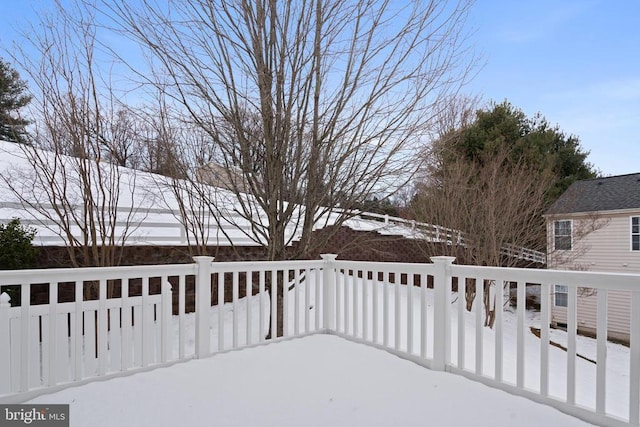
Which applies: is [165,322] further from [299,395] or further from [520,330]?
[520,330]

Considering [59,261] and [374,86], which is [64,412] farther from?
[59,261]

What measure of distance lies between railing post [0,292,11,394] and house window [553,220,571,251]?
11.5 m

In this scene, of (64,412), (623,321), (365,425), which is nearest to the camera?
(365,425)

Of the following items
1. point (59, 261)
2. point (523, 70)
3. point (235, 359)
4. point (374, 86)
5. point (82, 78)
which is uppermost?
point (523, 70)

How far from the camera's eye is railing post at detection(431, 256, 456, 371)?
2.97 m

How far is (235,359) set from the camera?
3211 millimetres

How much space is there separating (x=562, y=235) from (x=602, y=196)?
8.39 feet

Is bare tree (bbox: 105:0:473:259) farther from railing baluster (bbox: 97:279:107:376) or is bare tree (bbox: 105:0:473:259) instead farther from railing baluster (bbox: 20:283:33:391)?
railing baluster (bbox: 20:283:33:391)

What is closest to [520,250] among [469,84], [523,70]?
[523,70]

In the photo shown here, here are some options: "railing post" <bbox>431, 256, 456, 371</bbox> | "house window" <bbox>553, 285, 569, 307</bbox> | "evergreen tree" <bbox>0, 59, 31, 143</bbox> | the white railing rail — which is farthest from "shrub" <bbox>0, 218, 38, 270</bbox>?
"house window" <bbox>553, 285, 569, 307</bbox>

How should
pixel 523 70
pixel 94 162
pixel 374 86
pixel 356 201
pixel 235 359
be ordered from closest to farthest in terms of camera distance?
pixel 235 359 < pixel 374 86 < pixel 356 201 < pixel 94 162 < pixel 523 70

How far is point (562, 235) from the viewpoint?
1049 cm

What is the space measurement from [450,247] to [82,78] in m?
7.62

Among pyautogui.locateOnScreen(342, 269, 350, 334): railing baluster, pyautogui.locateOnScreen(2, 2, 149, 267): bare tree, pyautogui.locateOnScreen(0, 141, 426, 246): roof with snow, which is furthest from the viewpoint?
pyautogui.locateOnScreen(0, 141, 426, 246): roof with snow
